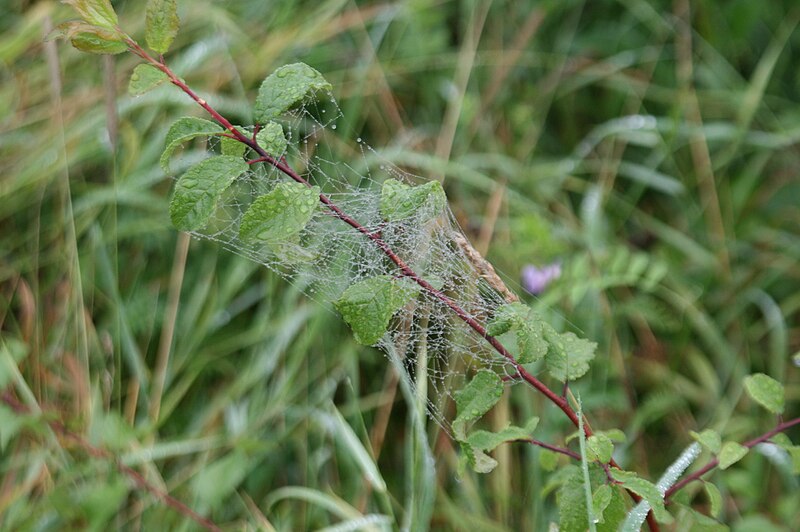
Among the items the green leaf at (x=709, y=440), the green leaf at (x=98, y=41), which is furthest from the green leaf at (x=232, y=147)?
the green leaf at (x=709, y=440)

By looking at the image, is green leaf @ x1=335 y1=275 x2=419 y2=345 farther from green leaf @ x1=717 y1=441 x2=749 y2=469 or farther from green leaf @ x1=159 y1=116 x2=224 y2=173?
green leaf @ x1=717 y1=441 x2=749 y2=469

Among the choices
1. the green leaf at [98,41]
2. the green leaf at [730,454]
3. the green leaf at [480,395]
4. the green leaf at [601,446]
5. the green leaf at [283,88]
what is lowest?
the green leaf at [730,454]

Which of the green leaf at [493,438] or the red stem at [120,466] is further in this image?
the red stem at [120,466]

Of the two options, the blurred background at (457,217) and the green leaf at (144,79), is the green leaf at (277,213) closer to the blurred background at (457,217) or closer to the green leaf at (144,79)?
the green leaf at (144,79)

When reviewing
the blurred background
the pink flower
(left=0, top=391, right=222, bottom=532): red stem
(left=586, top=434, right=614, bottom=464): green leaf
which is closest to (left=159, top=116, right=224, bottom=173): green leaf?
(left=586, top=434, right=614, bottom=464): green leaf

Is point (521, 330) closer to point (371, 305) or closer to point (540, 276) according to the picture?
point (371, 305)

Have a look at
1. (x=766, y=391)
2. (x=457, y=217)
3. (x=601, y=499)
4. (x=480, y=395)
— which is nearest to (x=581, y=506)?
(x=601, y=499)
